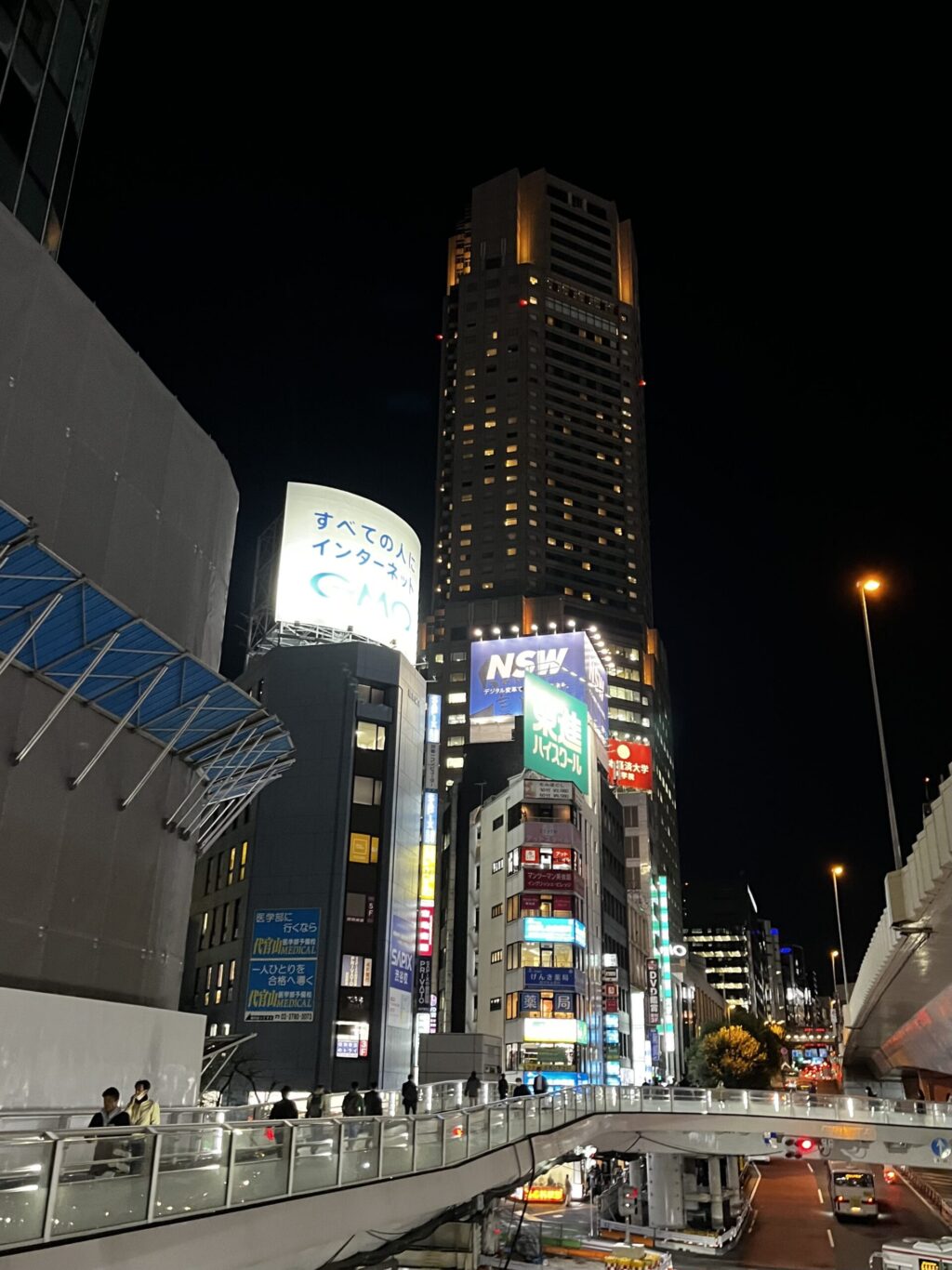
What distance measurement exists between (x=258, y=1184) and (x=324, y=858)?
3697cm

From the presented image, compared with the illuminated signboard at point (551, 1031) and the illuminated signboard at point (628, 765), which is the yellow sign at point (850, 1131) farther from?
the illuminated signboard at point (628, 765)

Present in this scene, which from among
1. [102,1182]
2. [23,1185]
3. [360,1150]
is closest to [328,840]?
[360,1150]

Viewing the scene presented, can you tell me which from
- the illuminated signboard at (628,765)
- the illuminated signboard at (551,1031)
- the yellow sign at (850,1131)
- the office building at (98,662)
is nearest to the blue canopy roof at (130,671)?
the office building at (98,662)

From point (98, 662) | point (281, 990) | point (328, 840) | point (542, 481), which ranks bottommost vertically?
point (281, 990)

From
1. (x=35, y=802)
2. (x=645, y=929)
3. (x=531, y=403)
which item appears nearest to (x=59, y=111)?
(x=35, y=802)

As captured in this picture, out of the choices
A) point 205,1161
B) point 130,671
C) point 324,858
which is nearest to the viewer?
point 205,1161

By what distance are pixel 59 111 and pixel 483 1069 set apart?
40255 mm

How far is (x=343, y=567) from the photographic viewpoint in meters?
53.3

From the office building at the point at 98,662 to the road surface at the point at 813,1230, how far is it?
23.5m

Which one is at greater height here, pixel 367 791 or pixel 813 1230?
pixel 367 791

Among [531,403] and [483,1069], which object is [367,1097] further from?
[531,403]

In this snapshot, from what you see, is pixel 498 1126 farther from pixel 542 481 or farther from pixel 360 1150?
pixel 542 481

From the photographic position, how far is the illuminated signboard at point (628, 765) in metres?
113

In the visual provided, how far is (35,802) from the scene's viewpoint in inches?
719
